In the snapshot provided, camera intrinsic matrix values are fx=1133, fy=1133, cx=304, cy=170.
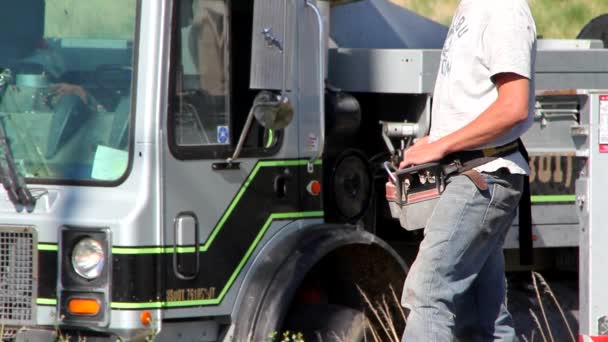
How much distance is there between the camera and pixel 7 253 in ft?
14.5

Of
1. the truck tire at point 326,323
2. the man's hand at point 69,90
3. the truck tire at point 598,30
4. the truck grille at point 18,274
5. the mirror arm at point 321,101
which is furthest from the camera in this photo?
the truck tire at point 598,30

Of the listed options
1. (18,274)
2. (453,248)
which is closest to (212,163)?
(18,274)

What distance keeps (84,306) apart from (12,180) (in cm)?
55

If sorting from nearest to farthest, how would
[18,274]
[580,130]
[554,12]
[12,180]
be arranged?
1. [12,180]
2. [18,274]
3. [580,130]
4. [554,12]

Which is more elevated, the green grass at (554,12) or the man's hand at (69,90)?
the green grass at (554,12)

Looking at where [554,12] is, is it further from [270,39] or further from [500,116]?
[500,116]

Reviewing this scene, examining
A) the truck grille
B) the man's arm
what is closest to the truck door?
the truck grille

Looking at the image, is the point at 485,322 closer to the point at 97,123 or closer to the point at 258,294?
the point at 258,294

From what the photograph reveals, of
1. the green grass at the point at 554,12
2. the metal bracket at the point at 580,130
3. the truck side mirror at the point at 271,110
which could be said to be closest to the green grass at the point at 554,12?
the green grass at the point at 554,12

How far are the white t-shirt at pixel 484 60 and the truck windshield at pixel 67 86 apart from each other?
1230mm

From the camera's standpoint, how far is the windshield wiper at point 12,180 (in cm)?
429

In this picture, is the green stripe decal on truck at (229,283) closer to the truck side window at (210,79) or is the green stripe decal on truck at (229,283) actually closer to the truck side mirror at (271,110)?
the truck side window at (210,79)

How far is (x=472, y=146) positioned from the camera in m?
4.07

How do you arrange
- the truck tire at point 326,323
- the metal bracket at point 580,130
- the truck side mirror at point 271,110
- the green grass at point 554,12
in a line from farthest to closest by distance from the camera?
the green grass at point 554,12 < the metal bracket at point 580,130 < the truck tire at point 326,323 < the truck side mirror at point 271,110
